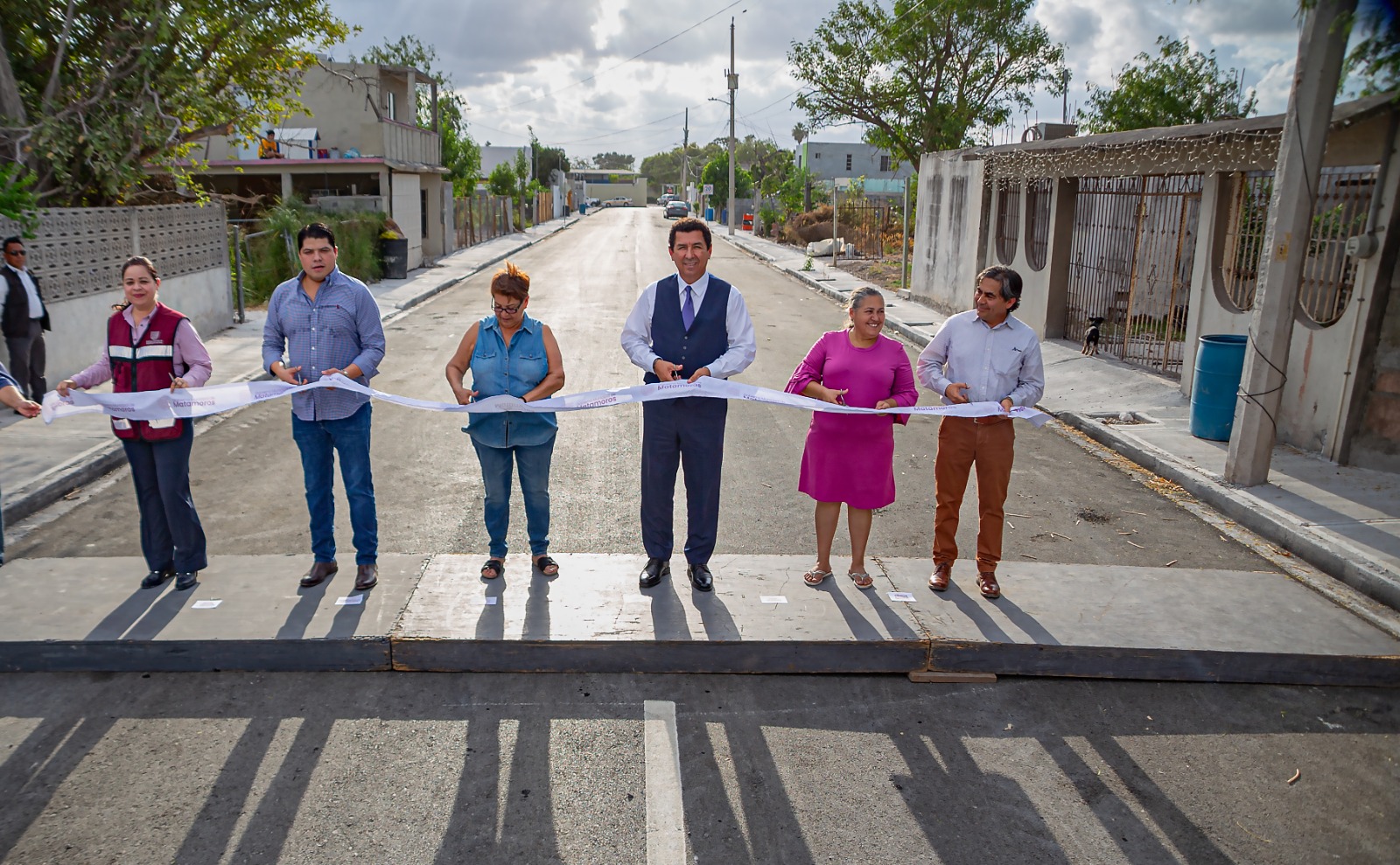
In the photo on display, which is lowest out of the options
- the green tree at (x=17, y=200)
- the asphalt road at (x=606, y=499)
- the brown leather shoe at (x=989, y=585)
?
the asphalt road at (x=606, y=499)

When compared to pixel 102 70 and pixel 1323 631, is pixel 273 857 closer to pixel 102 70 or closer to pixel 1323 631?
pixel 1323 631

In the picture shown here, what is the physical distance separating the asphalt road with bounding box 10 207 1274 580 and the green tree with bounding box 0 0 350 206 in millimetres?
4758

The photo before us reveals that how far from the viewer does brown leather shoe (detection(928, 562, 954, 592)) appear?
5699mm

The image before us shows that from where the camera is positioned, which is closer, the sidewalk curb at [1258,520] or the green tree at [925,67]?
the sidewalk curb at [1258,520]

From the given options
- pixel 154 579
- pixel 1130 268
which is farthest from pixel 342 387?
pixel 1130 268

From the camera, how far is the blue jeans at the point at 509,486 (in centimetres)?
554

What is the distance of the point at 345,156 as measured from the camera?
2850 cm

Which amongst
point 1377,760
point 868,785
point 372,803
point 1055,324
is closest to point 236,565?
point 372,803

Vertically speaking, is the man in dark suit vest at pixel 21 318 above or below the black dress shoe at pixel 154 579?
above

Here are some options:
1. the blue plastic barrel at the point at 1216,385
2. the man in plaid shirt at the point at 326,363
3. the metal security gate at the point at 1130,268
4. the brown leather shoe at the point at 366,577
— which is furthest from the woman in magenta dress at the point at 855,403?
the metal security gate at the point at 1130,268

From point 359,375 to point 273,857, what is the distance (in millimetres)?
2622

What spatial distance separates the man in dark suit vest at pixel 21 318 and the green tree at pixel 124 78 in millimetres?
2401

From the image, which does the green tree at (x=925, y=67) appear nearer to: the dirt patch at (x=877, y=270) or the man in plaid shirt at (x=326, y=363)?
the dirt patch at (x=877, y=270)

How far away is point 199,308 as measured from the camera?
50.1ft
